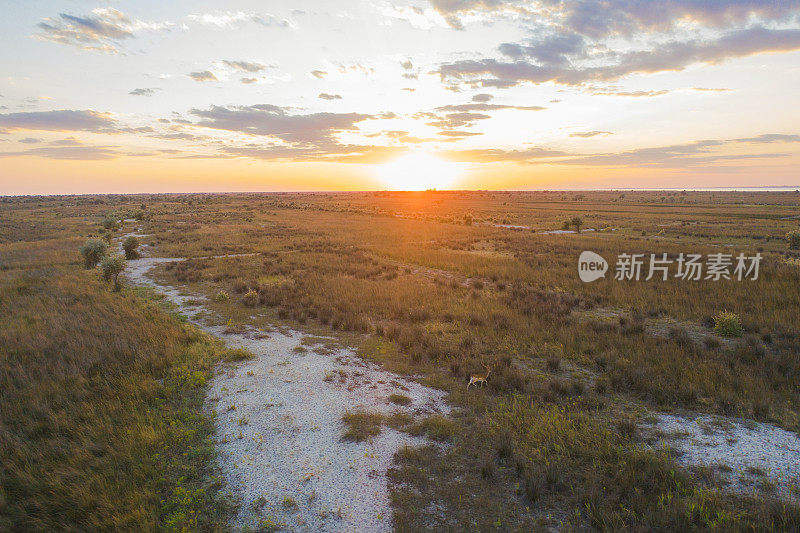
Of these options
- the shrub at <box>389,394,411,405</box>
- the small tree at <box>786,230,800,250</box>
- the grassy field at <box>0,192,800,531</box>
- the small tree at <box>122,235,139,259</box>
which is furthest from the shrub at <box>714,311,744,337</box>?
the small tree at <box>122,235,139,259</box>

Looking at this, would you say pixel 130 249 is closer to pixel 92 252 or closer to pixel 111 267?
pixel 92 252

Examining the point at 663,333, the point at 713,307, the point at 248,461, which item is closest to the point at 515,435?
the point at 248,461

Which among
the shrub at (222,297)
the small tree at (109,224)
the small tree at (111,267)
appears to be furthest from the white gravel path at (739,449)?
the small tree at (109,224)

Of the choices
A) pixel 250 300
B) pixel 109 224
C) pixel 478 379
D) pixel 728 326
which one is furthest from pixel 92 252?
pixel 728 326

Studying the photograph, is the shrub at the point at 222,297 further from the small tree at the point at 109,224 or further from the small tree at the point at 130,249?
the small tree at the point at 109,224

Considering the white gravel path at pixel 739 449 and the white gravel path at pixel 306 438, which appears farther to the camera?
the white gravel path at pixel 739 449

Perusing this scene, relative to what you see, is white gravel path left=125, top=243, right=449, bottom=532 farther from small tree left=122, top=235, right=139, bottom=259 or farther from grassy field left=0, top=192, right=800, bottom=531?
small tree left=122, top=235, right=139, bottom=259

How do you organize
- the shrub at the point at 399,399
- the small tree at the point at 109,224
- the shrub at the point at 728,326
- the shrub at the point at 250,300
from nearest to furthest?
the shrub at the point at 399,399 < the shrub at the point at 728,326 < the shrub at the point at 250,300 < the small tree at the point at 109,224
